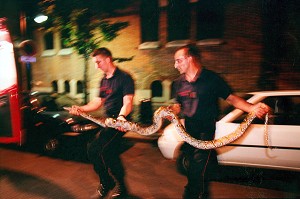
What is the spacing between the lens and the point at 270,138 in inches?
150

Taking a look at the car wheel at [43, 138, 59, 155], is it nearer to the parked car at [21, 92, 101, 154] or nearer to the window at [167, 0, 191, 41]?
the parked car at [21, 92, 101, 154]

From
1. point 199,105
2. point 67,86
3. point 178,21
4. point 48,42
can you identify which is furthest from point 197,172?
point 48,42

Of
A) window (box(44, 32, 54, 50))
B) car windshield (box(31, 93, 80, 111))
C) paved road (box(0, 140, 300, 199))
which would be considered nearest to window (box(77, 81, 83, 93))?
window (box(44, 32, 54, 50))

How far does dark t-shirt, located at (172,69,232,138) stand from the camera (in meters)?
2.99

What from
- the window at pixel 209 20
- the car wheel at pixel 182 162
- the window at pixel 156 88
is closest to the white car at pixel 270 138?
the car wheel at pixel 182 162

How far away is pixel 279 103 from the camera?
3.99 metres

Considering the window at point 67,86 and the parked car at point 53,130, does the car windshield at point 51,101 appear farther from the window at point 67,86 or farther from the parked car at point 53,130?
the window at point 67,86

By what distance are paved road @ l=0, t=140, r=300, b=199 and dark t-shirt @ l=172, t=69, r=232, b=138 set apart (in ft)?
4.25

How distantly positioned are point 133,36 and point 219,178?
22.8 feet

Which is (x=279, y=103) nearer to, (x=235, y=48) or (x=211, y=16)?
(x=235, y=48)

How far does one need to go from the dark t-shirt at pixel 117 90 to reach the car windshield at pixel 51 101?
304 cm

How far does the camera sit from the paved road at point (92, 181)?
151 inches

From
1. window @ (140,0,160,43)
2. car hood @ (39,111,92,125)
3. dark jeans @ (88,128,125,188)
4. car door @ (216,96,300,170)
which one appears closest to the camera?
dark jeans @ (88,128,125,188)

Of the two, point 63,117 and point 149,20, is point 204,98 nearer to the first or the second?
point 63,117
